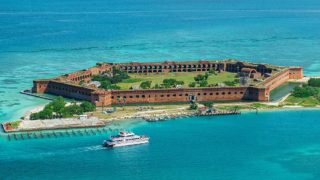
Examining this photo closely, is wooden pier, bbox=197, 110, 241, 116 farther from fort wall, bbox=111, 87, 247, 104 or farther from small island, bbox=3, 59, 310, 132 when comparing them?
fort wall, bbox=111, 87, 247, 104

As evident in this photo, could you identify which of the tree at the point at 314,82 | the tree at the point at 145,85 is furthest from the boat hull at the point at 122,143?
the tree at the point at 314,82

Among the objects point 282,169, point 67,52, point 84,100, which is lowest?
point 282,169

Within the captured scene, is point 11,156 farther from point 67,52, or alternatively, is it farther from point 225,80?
point 67,52

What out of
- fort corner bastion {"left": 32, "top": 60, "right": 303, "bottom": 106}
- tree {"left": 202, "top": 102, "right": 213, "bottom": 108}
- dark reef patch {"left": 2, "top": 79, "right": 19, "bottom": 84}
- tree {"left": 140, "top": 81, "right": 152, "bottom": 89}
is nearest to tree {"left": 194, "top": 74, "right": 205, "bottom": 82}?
fort corner bastion {"left": 32, "top": 60, "right": 303, "bottom": 106}

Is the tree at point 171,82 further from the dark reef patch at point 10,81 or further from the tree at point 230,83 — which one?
the dark reef patch at point 10,81

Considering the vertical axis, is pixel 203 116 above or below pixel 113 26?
below

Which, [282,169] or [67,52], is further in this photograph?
[67,52]

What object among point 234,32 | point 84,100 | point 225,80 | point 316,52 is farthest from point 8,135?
point 234,32
